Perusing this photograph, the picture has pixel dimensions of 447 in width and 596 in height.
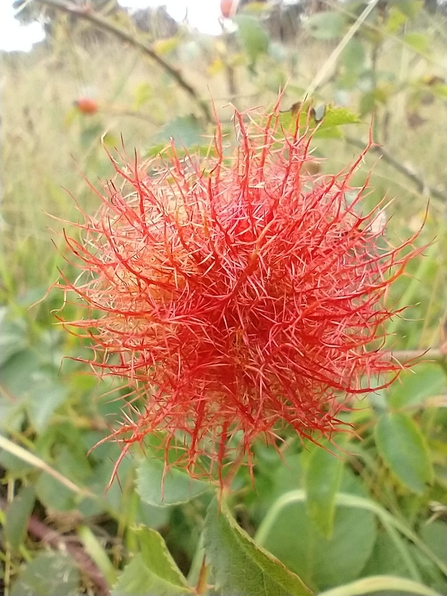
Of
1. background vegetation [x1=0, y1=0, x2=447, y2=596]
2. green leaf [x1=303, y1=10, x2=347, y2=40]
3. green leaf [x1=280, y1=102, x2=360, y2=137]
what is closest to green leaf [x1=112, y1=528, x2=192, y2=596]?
background vegetation [x1=0, y1=0, x2=447, y2=596]

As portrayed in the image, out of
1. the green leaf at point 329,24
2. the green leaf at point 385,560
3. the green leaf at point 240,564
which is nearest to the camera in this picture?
the green leaf at point 240,564

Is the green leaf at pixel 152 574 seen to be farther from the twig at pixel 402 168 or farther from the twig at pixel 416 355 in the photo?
the twig at pixel 402 168

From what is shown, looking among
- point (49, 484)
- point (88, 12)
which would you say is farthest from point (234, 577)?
point (88, 12)

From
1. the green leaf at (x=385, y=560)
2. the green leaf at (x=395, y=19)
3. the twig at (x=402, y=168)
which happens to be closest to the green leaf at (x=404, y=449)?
the green leaf at (x=385, y=560)

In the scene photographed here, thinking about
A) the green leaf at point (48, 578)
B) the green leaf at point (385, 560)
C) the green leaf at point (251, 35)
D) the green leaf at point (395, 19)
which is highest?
the green leaf at point (395, 19)

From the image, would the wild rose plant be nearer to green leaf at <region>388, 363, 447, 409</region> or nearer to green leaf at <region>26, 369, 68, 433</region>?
green leaf at <region>388, 363, 447, 409</region>

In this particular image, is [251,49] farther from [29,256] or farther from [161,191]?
[29,256]
